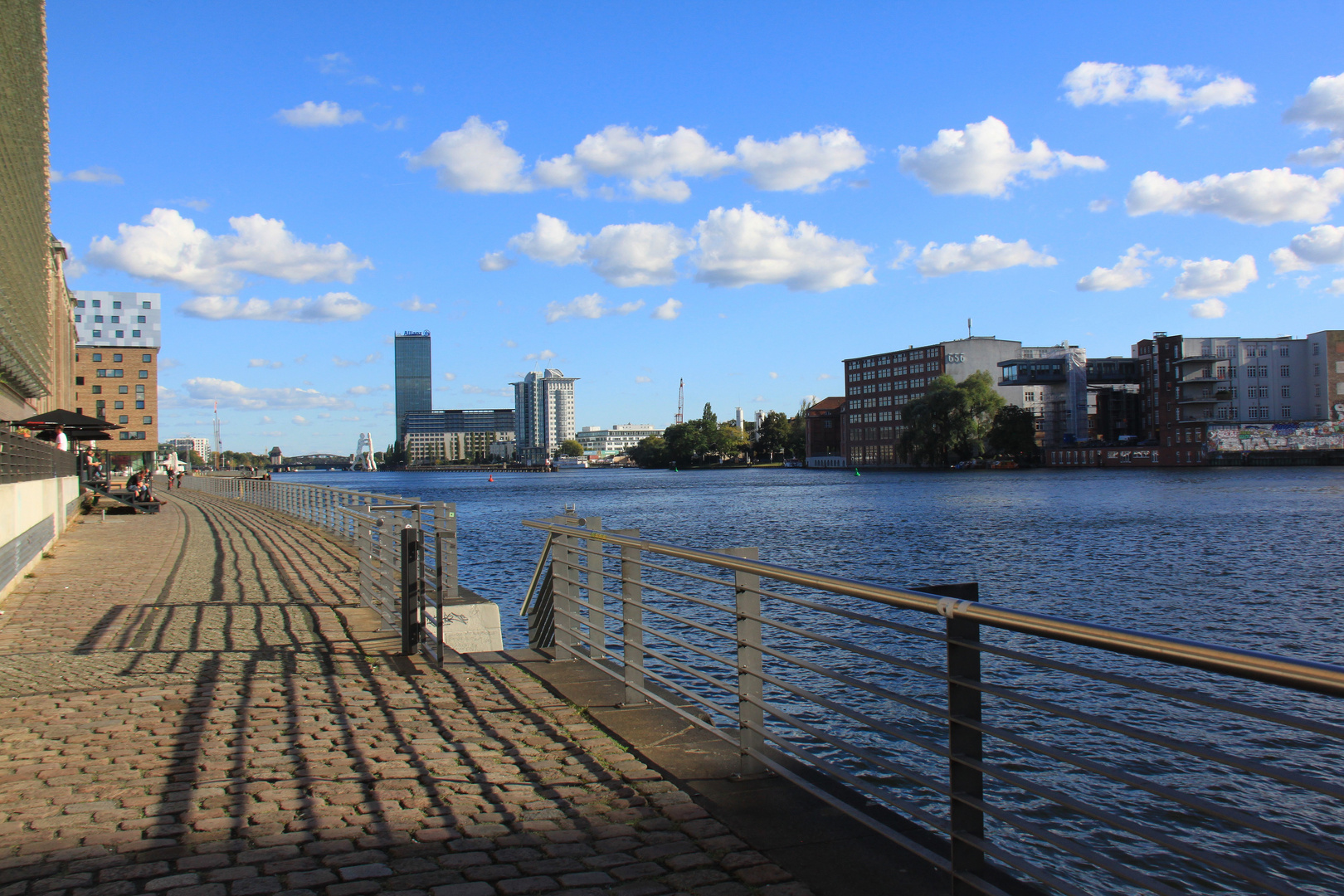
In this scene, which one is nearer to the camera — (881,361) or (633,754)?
(633,754)

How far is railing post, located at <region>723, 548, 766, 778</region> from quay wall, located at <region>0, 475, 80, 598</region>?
1168 centimetres

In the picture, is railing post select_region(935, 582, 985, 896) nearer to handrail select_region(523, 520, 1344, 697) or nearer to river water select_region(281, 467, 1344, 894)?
handrail select_region(523, 520, 1344, 697)

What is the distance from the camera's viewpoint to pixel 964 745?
3.16m

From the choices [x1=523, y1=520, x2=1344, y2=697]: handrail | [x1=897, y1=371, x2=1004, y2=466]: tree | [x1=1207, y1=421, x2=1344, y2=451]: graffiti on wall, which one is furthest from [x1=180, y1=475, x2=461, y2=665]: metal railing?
[x1=1207, y1=421, x2=1344, y2=451]: graffiti on wall

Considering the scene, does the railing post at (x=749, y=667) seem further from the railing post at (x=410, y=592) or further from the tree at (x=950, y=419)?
the tree at (x=950, y=419)

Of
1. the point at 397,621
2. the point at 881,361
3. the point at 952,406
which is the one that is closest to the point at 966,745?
the point at 397,621

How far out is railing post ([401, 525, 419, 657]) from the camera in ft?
27.4

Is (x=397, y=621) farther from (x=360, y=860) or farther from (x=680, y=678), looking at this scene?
(x=360, y=860)

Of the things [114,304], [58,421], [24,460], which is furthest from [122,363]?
[24,460]

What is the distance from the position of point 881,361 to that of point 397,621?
163 meters

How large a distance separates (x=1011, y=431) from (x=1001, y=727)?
371ft

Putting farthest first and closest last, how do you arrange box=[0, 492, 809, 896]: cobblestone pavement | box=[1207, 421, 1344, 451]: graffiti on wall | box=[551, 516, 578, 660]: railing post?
box=[1207, 421, 1344, 451]: graffiti on wall, box=[551, 516, 578, 660]: railing post, box=[0, 492, 809, 896]: cobblestone pavement

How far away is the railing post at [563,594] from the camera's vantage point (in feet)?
24.8

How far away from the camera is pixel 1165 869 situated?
718 cm
